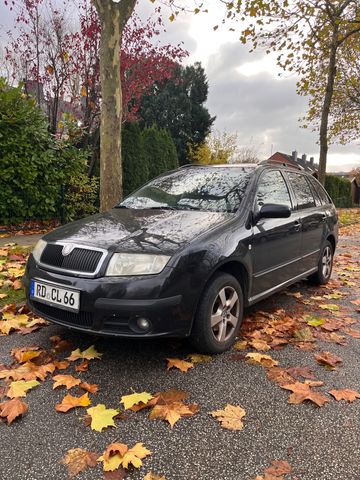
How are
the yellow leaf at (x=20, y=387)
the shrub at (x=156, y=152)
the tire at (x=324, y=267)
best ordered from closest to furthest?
1. the yellow leaf at (x=20, y=387)
2. the tire at (x=324, y=267)
3. the shrub at (x=156, y=152)

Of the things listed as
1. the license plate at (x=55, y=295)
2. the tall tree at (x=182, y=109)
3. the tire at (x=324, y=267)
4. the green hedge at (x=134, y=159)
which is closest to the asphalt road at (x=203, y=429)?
the license plate at (x=55, y=295)

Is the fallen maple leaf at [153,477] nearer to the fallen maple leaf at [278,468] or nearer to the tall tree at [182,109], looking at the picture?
the fallen maple leaf at [278,468]

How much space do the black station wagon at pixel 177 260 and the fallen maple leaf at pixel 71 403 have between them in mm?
435

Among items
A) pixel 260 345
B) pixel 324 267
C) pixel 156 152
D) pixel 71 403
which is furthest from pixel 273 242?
pixel 156 152

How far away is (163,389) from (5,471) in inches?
40.7

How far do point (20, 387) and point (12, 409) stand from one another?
253mm

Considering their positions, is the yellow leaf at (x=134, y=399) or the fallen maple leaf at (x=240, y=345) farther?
the fallen maple leaf at (x=240, y=345)

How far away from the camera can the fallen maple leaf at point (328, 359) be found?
3020mm

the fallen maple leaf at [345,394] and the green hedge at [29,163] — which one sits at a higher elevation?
the green hedge at [29,163]

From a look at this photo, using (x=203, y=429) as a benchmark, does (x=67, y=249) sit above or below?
above

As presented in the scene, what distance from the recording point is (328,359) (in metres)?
3.09

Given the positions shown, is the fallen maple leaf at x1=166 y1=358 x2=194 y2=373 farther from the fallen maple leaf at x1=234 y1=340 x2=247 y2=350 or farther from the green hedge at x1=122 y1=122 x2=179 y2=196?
the green hedge at x1=122 y1=122 x2=179 y2=196

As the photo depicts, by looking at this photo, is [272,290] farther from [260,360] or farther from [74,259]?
[74,259]

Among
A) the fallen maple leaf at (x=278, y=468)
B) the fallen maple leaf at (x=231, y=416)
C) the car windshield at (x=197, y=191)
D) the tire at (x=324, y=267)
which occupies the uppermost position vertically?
the car windshield at (x=197, y=191)
